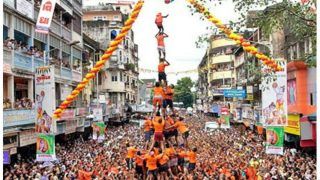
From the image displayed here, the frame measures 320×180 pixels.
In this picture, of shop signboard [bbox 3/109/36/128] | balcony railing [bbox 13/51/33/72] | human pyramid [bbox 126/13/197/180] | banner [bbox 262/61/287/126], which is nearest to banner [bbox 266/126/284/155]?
banner [bbox 262/61/287/126]

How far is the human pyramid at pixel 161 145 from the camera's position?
1959cm

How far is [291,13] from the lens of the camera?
13828mm

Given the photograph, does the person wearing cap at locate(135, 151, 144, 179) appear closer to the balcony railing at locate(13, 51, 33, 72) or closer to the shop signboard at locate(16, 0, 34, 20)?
the balcony railing at locate(13, 51, 33, 72)

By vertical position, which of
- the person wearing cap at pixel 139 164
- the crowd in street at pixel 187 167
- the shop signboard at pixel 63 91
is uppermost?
the shop signboard at pixel 63 91

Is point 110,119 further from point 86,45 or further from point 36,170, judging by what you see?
point 36,170

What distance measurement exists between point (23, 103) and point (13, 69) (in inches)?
68.3

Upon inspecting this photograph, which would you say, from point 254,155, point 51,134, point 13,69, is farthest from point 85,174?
point 254,155

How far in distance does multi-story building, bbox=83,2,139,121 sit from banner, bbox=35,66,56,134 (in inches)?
1482

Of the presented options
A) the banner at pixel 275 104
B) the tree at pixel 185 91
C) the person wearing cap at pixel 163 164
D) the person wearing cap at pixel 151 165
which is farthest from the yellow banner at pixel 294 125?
A: the tree at pixel 185 91

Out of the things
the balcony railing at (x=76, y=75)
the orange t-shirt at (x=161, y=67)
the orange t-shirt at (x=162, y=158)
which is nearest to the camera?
the orange t-shirt at (x=162, y=158)

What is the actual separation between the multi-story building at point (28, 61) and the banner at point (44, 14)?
4.29 ft

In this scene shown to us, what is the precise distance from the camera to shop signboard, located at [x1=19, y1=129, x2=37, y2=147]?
24.2 meters

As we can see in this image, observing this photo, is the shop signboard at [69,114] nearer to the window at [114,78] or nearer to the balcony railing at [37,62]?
the balcony railing at [37,62]

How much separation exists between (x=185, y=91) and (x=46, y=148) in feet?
361
